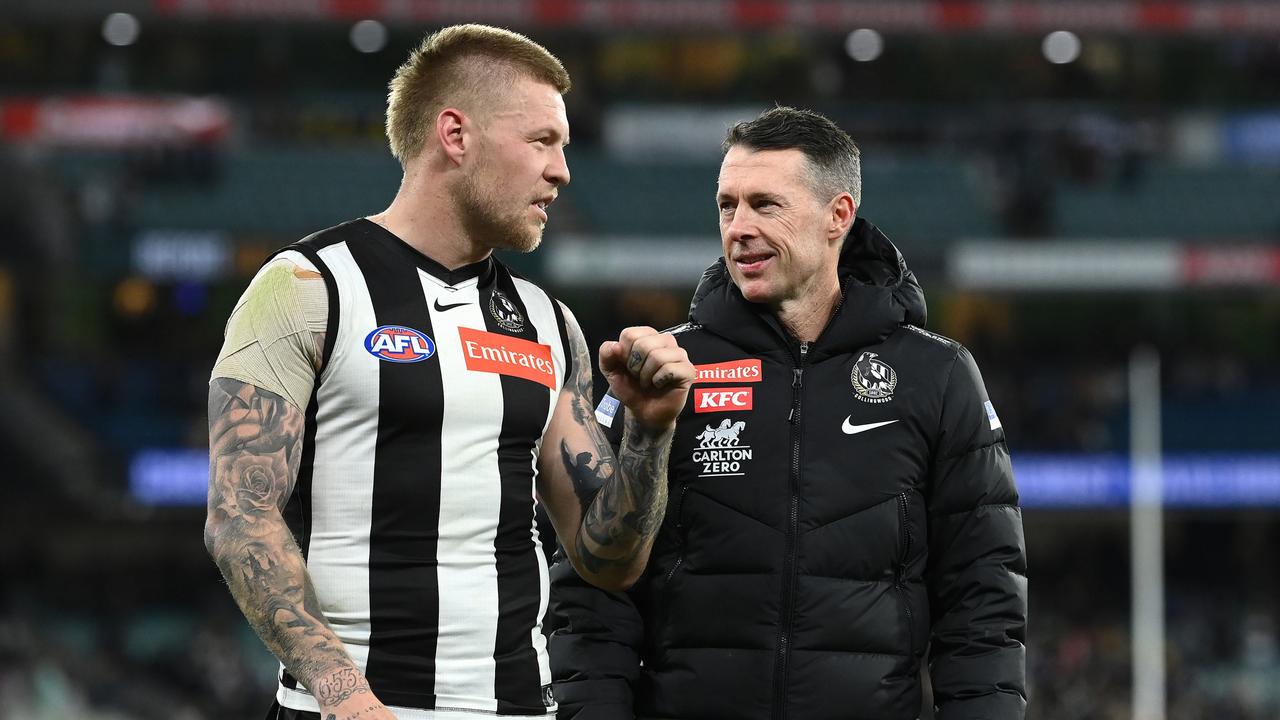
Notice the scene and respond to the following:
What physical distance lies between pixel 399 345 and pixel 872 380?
1057mm

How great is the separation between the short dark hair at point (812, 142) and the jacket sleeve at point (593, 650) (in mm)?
942

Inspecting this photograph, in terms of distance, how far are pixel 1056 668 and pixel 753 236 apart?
1380 centimetres

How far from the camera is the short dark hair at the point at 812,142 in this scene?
3.34 meters

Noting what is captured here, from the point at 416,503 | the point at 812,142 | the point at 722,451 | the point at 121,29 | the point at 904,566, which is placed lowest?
the point at 904,566

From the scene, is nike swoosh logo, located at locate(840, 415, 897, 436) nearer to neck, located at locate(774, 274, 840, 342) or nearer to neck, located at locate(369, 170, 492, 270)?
neck, located at locate(774, 274, 840, 342)

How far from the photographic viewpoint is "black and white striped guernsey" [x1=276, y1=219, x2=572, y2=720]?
105 inches

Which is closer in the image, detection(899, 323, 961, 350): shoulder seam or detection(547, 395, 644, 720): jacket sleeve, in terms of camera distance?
detection(547, 395, 644, 720): jacket sleeve

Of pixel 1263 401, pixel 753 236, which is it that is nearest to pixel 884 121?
pixel 1263 401

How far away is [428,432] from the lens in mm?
2719

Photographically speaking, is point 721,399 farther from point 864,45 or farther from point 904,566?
point 864,45

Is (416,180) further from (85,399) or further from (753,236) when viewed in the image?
(85,399)

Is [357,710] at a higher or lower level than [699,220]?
lower

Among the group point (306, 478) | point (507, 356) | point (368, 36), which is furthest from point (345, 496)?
point (368, 36)

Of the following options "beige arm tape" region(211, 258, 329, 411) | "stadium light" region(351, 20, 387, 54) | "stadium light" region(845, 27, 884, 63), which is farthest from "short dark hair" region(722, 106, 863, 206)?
"stadium light" region(845, 27, 884, 63)
